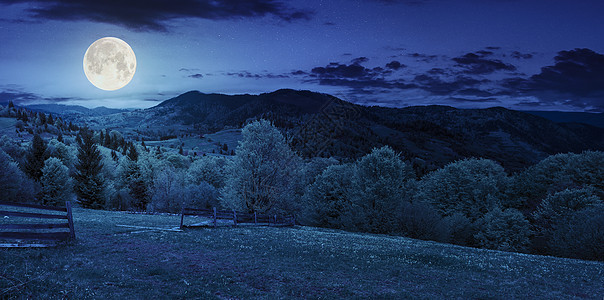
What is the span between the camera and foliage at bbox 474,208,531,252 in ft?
186

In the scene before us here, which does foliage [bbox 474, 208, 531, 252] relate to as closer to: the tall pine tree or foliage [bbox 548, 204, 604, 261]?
foliage [bbox 548, 204, 604, 261]

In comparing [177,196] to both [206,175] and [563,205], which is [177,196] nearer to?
[206,175]

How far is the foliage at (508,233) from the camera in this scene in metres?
56.8

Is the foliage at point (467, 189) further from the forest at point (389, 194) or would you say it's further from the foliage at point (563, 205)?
the foliage at point (563, 205)

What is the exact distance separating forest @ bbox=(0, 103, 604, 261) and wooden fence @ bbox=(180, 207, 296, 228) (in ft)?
13.0

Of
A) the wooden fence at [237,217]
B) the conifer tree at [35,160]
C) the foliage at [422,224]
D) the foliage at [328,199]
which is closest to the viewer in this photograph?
the wooden fence at [237,217]

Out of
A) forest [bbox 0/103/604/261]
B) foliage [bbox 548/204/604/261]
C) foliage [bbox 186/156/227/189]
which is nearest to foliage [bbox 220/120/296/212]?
forest [bbox 0/103/604/261]

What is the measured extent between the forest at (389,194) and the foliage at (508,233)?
178 millimetres

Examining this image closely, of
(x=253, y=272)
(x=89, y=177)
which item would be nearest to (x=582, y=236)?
(x=253, y=272)

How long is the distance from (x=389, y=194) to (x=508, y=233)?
Answer: 22.0 m

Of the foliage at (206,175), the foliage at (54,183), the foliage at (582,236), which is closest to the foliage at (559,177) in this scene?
the foliage at (582,236)

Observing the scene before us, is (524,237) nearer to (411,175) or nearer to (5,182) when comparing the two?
(411,175)

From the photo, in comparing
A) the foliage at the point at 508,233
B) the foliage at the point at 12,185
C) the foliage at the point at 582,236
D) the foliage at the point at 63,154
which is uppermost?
the foliage at the point at 63,154

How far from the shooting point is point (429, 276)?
17.1 m
